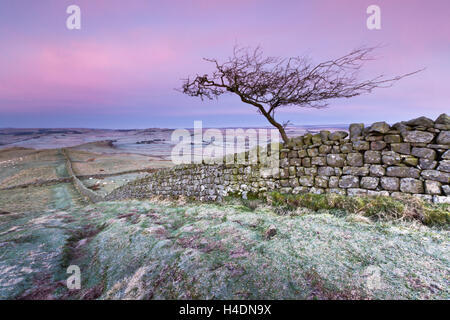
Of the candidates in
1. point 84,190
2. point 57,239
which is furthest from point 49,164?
point 57,239

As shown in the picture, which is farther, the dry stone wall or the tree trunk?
the tree trunk

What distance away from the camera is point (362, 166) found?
14.9 ft

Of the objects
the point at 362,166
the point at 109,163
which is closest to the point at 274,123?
the point at 362,166

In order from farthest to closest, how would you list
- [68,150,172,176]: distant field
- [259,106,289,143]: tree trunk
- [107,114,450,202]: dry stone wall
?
1. [68,150,172,176]: distant field
2. [259,106,289,143]: tree trunk
3. [107,114,450,202]: dry stone wall

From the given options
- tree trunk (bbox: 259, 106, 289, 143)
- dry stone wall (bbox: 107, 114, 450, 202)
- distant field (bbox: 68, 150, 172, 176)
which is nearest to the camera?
dry stone wall (bbox: 107, 114, 450, 202)

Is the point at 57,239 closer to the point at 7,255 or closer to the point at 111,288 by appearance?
the point at 7,255

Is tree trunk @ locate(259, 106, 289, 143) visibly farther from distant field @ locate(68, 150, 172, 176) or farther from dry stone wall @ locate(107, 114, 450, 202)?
distant field @ locate(68, 150, 172, 176)

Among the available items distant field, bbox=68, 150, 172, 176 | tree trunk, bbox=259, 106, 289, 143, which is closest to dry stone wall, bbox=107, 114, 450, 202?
tree trunk, bbox=259, 106, 289, 143

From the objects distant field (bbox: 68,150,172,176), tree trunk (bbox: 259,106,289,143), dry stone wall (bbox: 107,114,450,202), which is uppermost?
tree trunk (bbox: 259,106,289,143)

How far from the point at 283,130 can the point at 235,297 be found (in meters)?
5.54

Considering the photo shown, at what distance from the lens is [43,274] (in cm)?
342

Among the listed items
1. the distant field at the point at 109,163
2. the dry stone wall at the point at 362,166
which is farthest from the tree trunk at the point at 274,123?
the distant field at the point at 109,163

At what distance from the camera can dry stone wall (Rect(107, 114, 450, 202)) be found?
3777 millimetres

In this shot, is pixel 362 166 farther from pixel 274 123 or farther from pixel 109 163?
pixel 109 163
